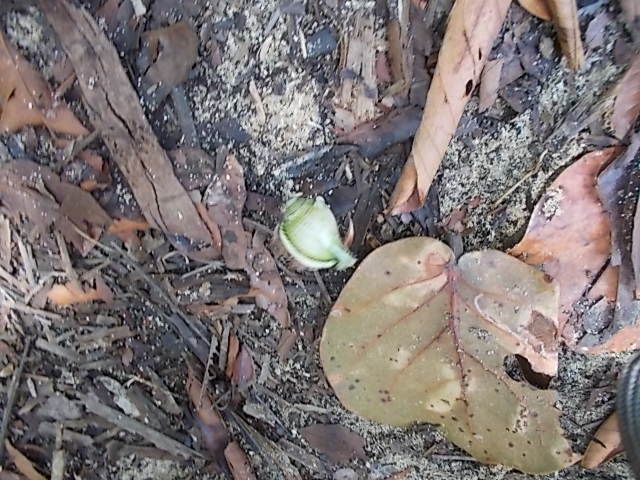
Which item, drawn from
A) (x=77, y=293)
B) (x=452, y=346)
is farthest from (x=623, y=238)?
(x=77, y=293)

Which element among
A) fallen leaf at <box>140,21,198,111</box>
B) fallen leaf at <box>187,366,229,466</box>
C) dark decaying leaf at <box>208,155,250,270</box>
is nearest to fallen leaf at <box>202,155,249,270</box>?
dark decaying leaf at <box>208,155,250,270</box>

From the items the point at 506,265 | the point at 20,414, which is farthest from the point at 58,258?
the point at 506,265

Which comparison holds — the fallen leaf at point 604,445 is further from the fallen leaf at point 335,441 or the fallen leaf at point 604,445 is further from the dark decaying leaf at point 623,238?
the fallen leaf at point 335,441

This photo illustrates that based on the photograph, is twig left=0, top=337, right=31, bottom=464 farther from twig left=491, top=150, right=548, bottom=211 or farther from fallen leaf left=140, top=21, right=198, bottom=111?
twig left=491, top=150, right=548, bottom=211

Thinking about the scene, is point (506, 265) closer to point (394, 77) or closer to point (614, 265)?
point (614, 265)

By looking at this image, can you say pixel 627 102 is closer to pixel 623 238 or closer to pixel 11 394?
pixel 623 238

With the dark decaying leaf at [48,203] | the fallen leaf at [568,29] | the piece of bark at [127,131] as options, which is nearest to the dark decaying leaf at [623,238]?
the fallen leaf at [568,29]
